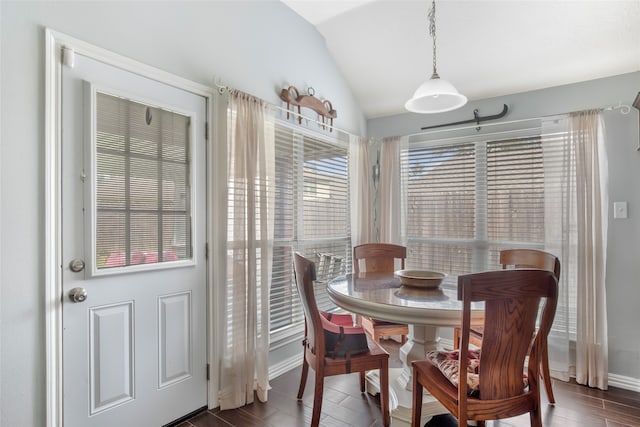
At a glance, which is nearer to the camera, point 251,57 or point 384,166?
point 251,57

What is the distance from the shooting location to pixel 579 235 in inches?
104

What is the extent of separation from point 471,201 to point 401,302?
1.94m

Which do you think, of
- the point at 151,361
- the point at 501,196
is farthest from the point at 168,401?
the point at 501,196

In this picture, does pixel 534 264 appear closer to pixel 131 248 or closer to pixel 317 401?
pixel 317 401

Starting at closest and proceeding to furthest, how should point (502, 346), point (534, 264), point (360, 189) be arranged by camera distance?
point (502, 346)
point (534, 264)
point (360, 189)

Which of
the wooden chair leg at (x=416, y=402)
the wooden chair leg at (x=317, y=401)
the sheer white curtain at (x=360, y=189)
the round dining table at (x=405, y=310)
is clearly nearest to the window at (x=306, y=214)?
the sheer white curtain at (x=360, y=189)

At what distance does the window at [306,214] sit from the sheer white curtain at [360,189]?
0.06m

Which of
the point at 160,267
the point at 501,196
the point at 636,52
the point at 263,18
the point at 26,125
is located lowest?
the point at 160,267

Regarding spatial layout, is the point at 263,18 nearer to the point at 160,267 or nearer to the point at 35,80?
the point at 35,80

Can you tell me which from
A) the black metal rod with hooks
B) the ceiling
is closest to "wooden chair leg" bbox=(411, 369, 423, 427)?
the black metal rod with hooks

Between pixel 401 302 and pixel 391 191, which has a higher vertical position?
pixel 391 191

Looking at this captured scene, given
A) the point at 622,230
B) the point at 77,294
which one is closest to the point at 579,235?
the point at 622,230

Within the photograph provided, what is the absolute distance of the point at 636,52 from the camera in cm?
247

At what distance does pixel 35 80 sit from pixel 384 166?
288 cm
